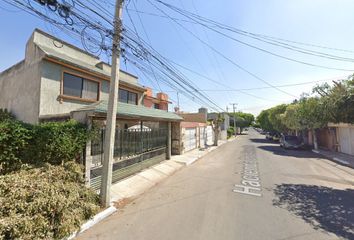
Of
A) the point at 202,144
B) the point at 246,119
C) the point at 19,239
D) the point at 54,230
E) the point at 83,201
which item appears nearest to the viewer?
the point at 19,239

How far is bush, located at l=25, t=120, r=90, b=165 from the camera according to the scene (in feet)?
18.5

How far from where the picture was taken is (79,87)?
446 inches

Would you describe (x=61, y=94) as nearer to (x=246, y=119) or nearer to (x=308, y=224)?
(x=308, y=224)

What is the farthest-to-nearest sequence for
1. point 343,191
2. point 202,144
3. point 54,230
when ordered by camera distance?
point 202,144 < point 343,191 < point 54,230

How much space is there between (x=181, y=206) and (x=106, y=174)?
2.47 m

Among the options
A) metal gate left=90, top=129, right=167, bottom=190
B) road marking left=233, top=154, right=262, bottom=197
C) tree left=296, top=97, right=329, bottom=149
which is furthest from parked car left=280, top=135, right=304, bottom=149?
metal gate left=90, top=129, right=167, bottom=190

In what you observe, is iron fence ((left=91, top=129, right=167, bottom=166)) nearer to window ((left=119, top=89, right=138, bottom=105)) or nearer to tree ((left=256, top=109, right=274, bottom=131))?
window ((left=119, top=89, right=138, bottom=105))

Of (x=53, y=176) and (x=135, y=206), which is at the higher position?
(x=53, y=176)

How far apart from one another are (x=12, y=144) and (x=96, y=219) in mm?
2809

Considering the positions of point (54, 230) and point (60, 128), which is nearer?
point (54, 230)

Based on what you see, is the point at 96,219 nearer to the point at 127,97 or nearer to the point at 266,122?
the point at 127,97

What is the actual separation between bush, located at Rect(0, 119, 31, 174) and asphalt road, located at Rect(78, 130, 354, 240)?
2612 mm

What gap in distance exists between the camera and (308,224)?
5.16 metres

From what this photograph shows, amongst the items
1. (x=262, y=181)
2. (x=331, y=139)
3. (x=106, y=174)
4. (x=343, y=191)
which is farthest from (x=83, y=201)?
(x=331, y=139)
